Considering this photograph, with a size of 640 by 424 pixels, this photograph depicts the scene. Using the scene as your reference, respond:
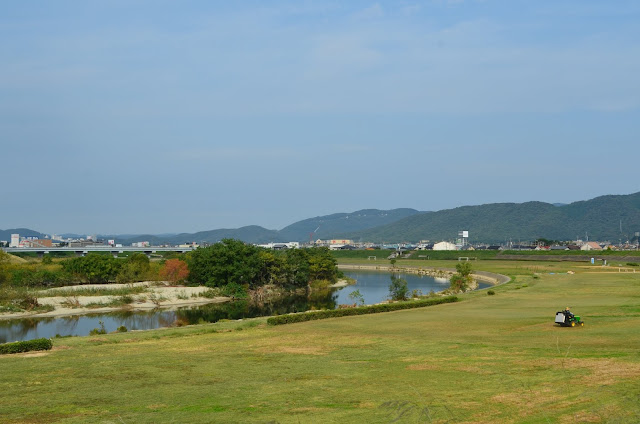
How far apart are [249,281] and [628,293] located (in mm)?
41634

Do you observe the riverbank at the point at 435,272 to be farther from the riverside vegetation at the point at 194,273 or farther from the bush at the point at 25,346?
the bush at the point at 25,346

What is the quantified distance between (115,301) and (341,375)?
151 feet

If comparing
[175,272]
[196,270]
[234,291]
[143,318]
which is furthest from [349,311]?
[175,272]

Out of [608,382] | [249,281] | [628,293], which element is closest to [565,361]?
[608,382]

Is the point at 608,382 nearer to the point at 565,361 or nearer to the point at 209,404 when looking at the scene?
the point at 565,361

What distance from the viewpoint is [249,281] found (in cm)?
7625

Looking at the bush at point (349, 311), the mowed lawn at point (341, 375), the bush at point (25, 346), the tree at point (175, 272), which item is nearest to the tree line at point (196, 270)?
the tree at point (175, 272)

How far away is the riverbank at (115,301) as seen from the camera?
2258 inches

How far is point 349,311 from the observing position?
138 feet

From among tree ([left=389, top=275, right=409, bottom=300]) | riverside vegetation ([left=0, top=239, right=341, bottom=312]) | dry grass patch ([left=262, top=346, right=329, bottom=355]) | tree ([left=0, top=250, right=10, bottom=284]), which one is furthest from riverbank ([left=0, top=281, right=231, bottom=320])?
dry grass patch ([left=262, top=346, right=329, bottom=355])

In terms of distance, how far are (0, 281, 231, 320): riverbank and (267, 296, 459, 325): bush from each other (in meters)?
26.3

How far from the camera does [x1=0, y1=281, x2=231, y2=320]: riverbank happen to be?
57.4 metres

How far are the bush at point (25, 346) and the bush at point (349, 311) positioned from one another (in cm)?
1282

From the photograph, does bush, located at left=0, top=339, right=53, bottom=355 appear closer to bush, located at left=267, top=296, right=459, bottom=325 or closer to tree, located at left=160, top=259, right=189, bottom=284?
bush, located at left=267, top=296, right=459, bottom=325
